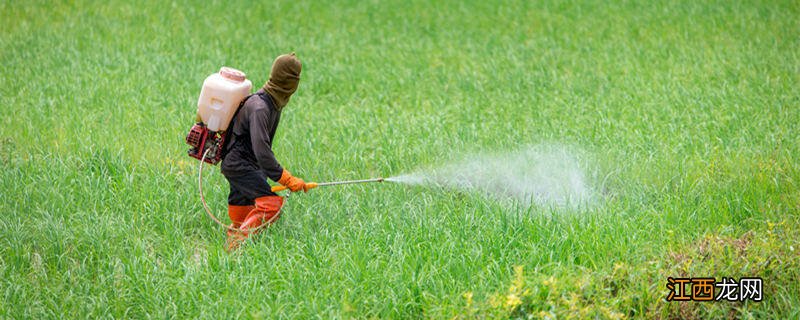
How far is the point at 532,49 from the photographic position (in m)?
11.0

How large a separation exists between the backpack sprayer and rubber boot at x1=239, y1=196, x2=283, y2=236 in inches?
1.4

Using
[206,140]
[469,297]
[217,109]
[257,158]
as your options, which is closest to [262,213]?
[257,158]

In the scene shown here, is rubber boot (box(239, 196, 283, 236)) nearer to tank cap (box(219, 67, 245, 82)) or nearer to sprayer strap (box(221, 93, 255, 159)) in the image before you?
sprayer strap (box(221, 93, 255, 159))

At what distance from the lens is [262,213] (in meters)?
5.70

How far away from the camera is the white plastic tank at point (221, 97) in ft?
17.9

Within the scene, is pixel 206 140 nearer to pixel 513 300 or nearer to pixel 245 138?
pixel 245 138

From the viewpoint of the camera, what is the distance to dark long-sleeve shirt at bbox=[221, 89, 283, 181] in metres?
5.42

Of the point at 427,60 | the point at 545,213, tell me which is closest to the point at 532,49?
the point at 427,60

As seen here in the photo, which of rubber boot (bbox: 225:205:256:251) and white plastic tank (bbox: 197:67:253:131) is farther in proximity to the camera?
rubber boot (bbox: 225:205:256:251)

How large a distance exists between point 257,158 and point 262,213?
0.45 metres

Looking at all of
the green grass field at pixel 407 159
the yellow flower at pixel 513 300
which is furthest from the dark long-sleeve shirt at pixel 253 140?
the yellow flower at pixel 513 300

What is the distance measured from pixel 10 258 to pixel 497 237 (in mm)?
2894

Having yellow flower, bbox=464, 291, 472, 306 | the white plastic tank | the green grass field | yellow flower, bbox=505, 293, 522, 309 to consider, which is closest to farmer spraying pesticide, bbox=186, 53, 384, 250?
the white plastic tank

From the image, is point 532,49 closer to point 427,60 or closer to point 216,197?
point 427,60
